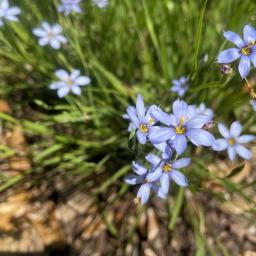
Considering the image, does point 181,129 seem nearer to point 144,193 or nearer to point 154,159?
point 154,159

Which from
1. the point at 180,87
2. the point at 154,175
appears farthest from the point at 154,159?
the point at 180,87

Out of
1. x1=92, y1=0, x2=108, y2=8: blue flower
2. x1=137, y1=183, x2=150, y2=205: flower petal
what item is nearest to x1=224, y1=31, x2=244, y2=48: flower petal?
x1=137, y1=183, x2=150, y2=205: flower petal

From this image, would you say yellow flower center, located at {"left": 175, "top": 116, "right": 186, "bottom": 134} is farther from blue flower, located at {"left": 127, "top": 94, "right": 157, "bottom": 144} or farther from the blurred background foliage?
the blurred background foliage

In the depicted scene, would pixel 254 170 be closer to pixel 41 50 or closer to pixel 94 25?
pixel 94 25

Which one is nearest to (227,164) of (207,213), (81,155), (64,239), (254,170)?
(254,170)

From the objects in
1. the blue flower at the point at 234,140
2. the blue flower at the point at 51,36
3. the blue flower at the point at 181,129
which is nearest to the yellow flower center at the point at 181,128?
the blue flower at the point at 181,129

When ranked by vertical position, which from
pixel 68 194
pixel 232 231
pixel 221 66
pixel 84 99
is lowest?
pixel 232 231

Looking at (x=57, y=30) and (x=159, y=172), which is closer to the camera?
(x=159, y=172)

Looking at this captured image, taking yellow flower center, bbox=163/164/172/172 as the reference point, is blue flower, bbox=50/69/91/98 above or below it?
above
